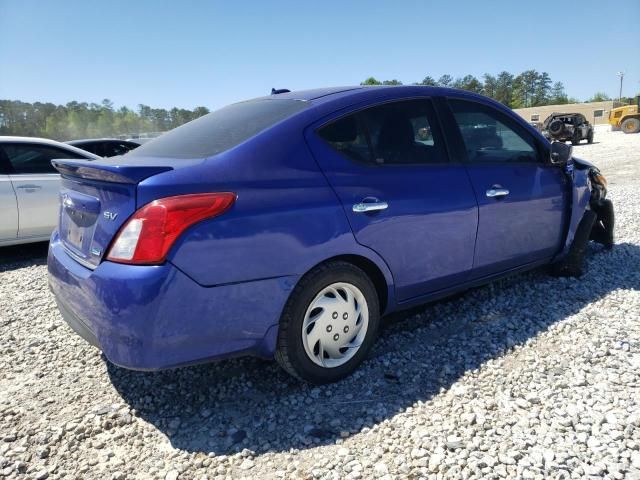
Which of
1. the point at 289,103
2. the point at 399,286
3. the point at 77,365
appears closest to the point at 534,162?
the point at 399,286

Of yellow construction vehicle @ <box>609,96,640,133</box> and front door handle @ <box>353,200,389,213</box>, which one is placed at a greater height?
yellow construction vehicle @ <box>609,96,640,133</box>

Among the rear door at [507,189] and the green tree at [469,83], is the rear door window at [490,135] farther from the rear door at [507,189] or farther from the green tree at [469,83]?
the green tree at [469,83]

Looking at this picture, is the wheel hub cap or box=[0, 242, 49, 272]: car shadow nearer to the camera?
the wheel hub cap

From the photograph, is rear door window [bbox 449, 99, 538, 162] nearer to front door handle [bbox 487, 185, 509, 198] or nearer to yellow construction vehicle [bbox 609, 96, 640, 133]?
front door handle [bbox 487, 185, 509, 198]

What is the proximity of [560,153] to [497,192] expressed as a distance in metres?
0.84

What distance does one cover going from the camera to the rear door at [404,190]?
2.56 m

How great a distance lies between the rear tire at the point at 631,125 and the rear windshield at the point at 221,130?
36.6m

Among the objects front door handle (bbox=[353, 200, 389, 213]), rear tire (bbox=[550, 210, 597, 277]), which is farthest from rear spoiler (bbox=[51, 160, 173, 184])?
rear tire (bbox=[550, 210, 597, 277])

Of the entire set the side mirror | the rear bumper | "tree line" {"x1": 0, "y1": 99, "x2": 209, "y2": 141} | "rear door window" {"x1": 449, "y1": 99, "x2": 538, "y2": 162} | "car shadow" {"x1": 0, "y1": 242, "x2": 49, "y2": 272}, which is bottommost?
"car shadow" {"x1": 0, "y1": 242, "x2": 49, "y2": 272}

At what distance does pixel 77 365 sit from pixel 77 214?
3.59ft

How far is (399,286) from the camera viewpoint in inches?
112

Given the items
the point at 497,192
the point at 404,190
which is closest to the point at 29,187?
the point at 404,190

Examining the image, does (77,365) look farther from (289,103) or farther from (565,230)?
(565,230)

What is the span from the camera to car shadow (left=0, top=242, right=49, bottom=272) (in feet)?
18.2
